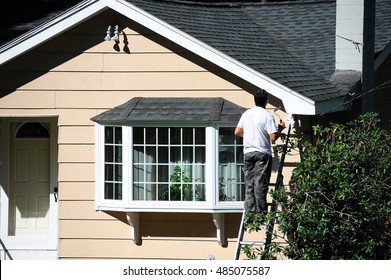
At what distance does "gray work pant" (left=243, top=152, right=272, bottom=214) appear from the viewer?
40.8 ft

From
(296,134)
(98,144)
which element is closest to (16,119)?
(98,144)

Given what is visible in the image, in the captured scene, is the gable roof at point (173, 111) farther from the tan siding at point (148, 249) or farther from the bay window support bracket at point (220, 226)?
the tan siding at point (148, 249)

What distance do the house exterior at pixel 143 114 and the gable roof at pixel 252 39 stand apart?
3 cm

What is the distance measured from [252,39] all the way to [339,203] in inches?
184

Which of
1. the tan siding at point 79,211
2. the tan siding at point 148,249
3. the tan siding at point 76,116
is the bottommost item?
the tan siding at point 148,249

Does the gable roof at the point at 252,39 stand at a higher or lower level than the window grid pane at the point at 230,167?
higher

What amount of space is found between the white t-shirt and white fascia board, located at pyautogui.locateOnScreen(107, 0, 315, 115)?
2.69 feet

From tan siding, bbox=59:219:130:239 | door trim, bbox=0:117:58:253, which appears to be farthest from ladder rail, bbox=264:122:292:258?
door trim, bbox=0:117:58:253

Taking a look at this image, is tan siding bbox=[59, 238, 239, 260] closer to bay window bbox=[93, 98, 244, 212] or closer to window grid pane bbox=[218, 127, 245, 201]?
bay window bbox=[93, 98, 244, 212]

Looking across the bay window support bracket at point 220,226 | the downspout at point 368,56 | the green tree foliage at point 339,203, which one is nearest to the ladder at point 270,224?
the green tree foliage at point 339,203

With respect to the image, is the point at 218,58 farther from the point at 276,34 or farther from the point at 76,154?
the point at 276,34

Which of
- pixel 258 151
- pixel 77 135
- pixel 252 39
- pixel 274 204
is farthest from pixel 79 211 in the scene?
pixel 252 39

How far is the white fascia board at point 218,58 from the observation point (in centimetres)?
1325
